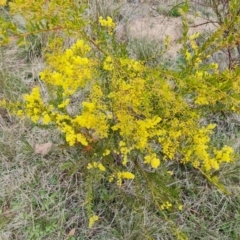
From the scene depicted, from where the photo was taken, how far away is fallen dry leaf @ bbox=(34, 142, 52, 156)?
2268 millimetres

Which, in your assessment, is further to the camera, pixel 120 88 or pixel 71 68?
pixel 120 88

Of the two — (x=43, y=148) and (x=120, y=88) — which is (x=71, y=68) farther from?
(x=43, y=148)

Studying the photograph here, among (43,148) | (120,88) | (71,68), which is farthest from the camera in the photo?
(43,148)

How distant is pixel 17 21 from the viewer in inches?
115

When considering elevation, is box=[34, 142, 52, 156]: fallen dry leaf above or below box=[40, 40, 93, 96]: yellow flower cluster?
below

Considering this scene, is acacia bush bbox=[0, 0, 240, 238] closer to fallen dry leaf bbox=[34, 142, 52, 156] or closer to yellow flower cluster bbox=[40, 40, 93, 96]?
yellow flower cluster bbox=[40, 40, 93, 96]

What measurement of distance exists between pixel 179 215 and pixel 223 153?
60 centimetres

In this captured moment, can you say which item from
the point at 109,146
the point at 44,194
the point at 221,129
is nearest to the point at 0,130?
the point at 44,194

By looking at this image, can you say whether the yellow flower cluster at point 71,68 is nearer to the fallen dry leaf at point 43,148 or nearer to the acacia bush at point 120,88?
the acacia bush at point 120,88

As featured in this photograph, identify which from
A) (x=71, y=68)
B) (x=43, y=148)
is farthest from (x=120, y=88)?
(x=43, y=148)

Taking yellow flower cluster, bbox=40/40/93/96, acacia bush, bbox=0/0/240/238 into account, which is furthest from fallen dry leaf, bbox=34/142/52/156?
yellow flower cluster, bbox=40/40/93/96

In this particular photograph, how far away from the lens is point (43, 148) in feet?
7.46

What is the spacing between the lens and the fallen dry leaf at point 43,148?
2268 mm

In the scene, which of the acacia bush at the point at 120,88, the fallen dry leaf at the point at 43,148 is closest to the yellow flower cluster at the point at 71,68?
the acacia bush at the point at 120,88
